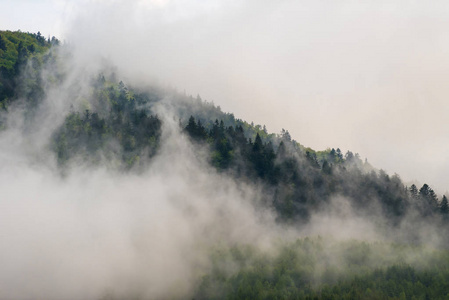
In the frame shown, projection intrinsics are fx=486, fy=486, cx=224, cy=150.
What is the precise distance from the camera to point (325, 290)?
198 metres

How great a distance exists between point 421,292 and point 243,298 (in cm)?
7255

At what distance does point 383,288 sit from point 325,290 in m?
23.9

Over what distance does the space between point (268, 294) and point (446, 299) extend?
69.6 m

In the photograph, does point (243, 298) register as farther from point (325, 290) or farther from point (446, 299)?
point (446, 299)

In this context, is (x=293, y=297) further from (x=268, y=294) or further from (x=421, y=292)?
(x=421, y=292)

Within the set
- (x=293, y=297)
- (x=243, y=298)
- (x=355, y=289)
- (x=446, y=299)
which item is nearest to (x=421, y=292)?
(x=446, y=299)

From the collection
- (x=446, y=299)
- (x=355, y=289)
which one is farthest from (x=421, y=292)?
(x=355, y=289)

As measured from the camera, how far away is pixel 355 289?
195 meters

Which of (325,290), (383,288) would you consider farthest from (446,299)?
(325,290)

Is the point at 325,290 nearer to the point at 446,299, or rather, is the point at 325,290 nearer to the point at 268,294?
the point at 268,294

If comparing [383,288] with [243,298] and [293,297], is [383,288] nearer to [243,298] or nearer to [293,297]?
[293,297]

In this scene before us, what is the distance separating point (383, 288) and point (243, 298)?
2264 inches

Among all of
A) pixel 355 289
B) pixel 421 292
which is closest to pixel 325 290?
pixel 355 289

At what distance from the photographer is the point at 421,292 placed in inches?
7795
